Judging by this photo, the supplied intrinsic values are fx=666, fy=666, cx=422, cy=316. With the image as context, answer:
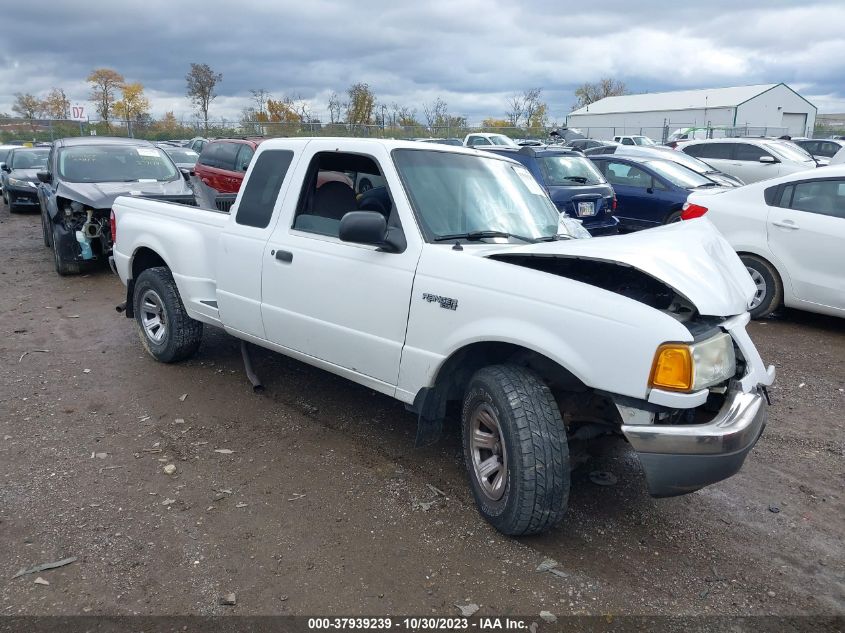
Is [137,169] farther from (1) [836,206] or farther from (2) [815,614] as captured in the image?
(2) [815,614]

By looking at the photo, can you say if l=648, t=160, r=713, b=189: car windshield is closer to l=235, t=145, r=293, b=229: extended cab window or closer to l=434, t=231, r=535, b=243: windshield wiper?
l=434, t=231, r=535, b=243: windshield wiper

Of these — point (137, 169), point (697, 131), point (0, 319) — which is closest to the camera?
point (0, 319)

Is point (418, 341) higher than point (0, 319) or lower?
higher

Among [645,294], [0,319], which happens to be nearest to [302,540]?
[645,294]

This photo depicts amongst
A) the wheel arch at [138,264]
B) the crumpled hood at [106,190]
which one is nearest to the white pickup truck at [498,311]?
the wheel arch at [138,264]

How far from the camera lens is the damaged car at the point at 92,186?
30.4ft

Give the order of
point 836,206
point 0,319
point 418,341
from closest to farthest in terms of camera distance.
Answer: point 418,341 < point 836,206 < point 0,319

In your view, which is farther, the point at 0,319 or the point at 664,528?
the point at 0,319

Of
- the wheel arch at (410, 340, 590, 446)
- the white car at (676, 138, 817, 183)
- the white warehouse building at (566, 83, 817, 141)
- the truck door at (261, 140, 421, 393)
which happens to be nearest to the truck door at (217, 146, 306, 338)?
the truck door at (261, 140, 421, 393)

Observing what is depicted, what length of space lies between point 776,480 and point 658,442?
1699 millimetres

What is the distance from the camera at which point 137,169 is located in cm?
1024

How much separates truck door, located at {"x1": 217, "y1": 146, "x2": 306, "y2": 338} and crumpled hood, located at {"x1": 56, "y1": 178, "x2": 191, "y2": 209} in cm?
439

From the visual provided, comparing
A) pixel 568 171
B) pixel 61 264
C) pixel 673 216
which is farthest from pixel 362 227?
pixel 673 216

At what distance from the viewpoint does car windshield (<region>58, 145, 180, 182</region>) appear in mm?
9852
